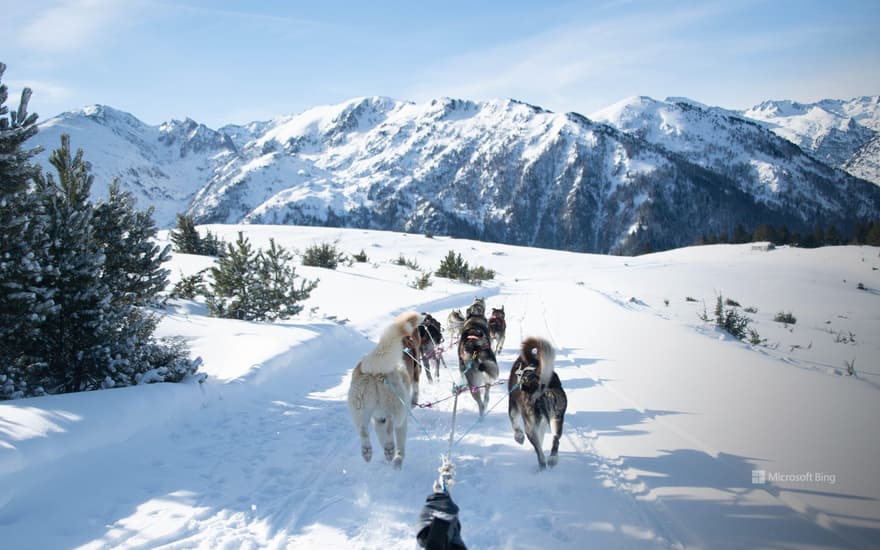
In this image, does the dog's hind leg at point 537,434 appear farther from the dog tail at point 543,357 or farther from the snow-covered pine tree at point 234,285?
the snow-covered pine tree at point 234,285

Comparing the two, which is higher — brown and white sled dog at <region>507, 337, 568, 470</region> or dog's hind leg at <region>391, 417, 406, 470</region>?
brown and white sled dog at <region>507, 337, 568, 470</region>

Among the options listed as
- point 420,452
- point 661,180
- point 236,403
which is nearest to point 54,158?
point 236,403

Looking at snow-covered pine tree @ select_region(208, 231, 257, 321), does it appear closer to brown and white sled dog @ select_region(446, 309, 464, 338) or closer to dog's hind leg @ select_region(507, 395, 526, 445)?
brown and white sled dog @ select_region(446, 309, 464, 338)

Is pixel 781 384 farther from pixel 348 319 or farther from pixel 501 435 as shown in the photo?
pixel 348 319

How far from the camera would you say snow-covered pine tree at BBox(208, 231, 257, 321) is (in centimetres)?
1098

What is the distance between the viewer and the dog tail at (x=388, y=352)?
4.18 meters

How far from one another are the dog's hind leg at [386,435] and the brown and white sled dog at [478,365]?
168 cm

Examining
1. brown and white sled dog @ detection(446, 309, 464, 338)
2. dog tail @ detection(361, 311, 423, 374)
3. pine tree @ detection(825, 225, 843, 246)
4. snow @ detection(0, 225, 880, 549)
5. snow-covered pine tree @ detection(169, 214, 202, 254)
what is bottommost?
snow @ detection(0, 225, 880, 549)

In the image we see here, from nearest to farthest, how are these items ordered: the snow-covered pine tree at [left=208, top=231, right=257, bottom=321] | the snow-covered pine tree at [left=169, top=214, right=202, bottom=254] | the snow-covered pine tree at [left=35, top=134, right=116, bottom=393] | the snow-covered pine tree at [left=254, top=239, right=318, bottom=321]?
the snow-covered pine tree at [left=35, top=134, right=116, bottom=393] < the snow-covered pine tree at [left=208, top=231, right=257, bottom=321] < the snow-covered pine tree at [left=254, top=239, right=318, bottom=321] < the snow-covered pine tree at [left=169, top=214, right=202, bottom=254]

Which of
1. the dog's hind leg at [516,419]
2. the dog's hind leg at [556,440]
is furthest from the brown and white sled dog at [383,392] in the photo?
the dog's hind leg at [556,440]

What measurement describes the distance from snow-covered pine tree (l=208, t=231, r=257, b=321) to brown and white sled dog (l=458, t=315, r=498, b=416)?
7203 mm

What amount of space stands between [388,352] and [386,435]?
860 mm

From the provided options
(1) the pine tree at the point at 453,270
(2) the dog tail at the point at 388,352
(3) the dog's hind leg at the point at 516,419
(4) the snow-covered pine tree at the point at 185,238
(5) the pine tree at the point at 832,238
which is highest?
(5) the pine tree at the point at 832,238

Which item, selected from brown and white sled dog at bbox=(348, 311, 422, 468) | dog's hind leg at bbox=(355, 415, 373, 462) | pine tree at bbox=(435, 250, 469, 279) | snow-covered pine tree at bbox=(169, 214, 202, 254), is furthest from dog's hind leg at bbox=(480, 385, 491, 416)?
pine tree at bbox=(435, 250, 469, 279)
